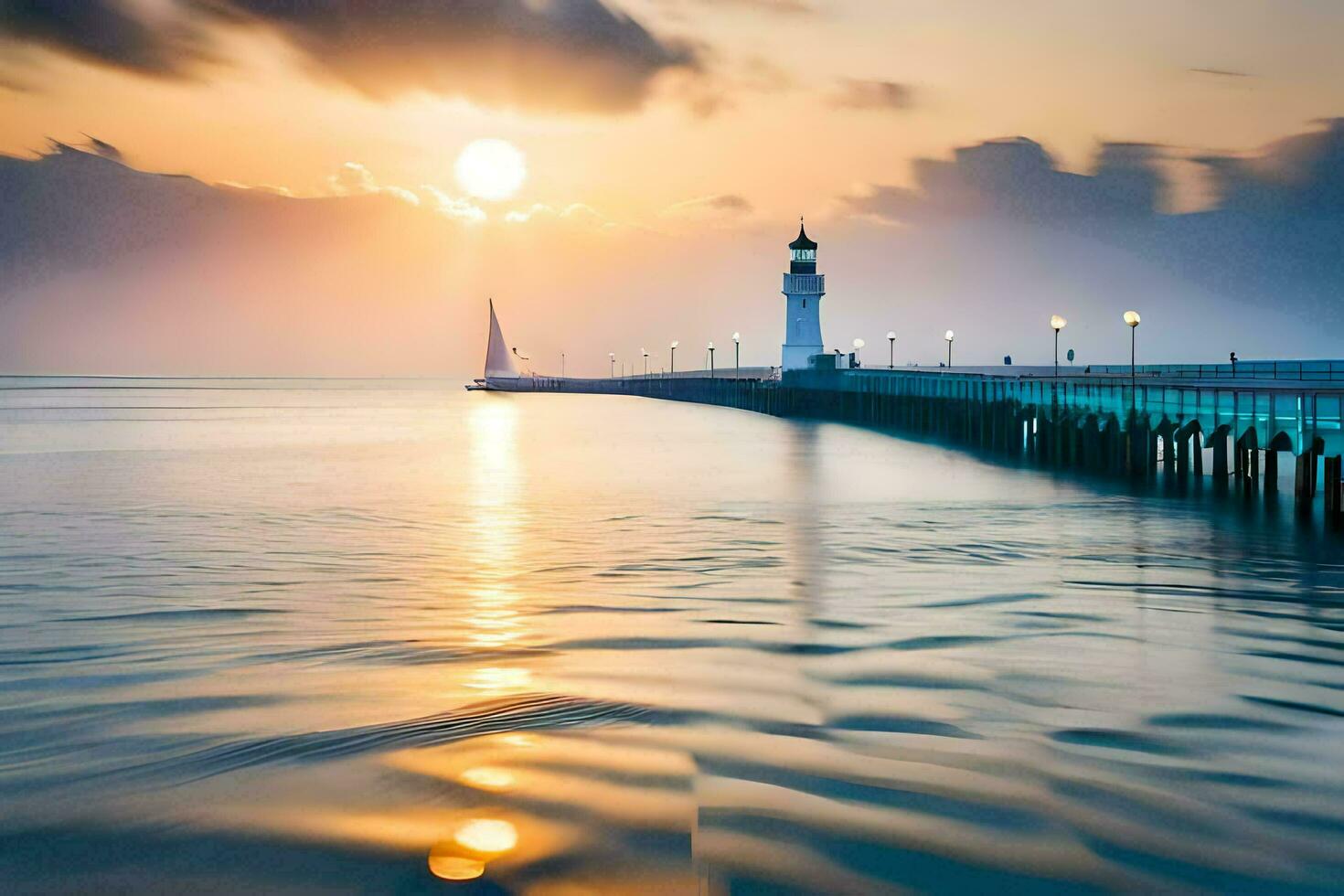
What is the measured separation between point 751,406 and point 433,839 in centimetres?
10423

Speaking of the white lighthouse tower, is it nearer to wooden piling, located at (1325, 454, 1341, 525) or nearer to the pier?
the pier

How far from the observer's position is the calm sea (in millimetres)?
5863

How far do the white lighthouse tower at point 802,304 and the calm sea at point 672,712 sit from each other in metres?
95.9

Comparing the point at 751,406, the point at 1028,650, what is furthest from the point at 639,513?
the point at 751,406

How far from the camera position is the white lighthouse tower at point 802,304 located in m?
117

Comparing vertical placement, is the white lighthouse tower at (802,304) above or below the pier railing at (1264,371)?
above

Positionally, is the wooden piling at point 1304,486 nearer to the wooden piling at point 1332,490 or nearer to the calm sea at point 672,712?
the wooden piling at point 1332,490

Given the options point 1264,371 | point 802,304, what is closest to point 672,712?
point 1264,371

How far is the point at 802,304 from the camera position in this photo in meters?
117

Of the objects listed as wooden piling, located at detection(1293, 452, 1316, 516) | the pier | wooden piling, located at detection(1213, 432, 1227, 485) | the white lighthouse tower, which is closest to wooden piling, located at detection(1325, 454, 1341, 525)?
the pier

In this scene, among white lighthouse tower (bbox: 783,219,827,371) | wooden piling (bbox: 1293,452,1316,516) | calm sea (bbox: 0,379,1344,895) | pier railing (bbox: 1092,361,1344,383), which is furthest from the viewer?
white lighthouse tower (bbox: 783,219,827,371)

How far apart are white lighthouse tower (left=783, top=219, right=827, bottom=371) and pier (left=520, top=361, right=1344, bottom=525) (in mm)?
34197

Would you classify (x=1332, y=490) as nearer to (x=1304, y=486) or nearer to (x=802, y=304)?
(x=1304, y=486)

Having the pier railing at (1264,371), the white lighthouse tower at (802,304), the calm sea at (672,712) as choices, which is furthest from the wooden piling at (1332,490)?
the white lighthouse tower at (802,304)
